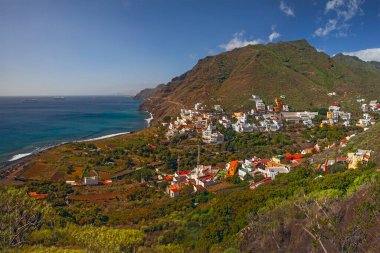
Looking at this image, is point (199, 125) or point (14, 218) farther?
point (199, 125)

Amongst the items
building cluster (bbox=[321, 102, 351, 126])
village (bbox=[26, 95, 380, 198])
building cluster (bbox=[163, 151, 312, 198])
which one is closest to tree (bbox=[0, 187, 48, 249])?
village (bbox=[26, 95, 380, 198])

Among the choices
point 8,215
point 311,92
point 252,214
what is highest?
point 311,92

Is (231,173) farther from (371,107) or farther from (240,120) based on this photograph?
(371,107)

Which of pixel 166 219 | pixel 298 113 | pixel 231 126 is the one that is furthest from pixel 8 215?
pixel 298 113

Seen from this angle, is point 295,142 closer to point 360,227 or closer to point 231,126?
point 231,126

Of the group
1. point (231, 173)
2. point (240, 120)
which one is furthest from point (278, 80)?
point (231, 173)

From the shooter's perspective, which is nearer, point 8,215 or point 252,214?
point 8,215

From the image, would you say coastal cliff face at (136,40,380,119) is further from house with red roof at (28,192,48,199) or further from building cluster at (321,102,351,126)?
house with red roof at (28,192,48,199)

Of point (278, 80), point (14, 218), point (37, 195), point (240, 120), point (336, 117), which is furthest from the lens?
A: point (278, 80)
